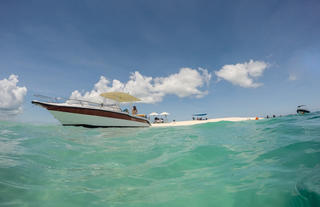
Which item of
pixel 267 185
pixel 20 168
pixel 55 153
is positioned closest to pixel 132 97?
pixel 55 153

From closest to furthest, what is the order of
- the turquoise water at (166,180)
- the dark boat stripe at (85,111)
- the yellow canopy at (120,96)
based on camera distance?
the turquoise water at (166,180) < the dark boat stripe at (85,111) < the yellow canopy at (120,96)

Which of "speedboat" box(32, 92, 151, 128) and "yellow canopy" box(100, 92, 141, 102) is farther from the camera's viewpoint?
"yellow canopy" box(100, 92, 141, 102)

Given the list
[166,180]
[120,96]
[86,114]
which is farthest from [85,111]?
[166,180]

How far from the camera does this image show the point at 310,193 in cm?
150

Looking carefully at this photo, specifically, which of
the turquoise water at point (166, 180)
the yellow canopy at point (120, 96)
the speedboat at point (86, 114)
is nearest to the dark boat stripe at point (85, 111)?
the speedboat at point (86, 114)

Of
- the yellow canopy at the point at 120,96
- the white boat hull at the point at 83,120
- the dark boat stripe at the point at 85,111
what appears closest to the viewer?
the dark boat stripe at the point at 85,111

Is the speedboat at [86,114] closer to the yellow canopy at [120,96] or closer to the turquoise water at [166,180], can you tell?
the yellow canopy at [120,96]

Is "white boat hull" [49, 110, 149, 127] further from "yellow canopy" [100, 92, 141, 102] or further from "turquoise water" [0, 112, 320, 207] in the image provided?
"turquoise water" [0, 112, 320, 207]

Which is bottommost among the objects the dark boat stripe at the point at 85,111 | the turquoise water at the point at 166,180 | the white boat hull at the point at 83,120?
the turquoise water at the point at 166,180

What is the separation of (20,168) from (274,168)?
419 centimetres

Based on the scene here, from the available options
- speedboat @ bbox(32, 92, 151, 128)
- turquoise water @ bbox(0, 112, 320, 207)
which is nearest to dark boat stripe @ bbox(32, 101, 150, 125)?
speedboat @ bbox(32, 92, 151, 128)

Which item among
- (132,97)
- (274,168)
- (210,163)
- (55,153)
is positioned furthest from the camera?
(132,97)

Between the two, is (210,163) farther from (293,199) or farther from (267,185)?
(293,199)

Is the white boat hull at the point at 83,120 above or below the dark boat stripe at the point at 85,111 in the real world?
below
